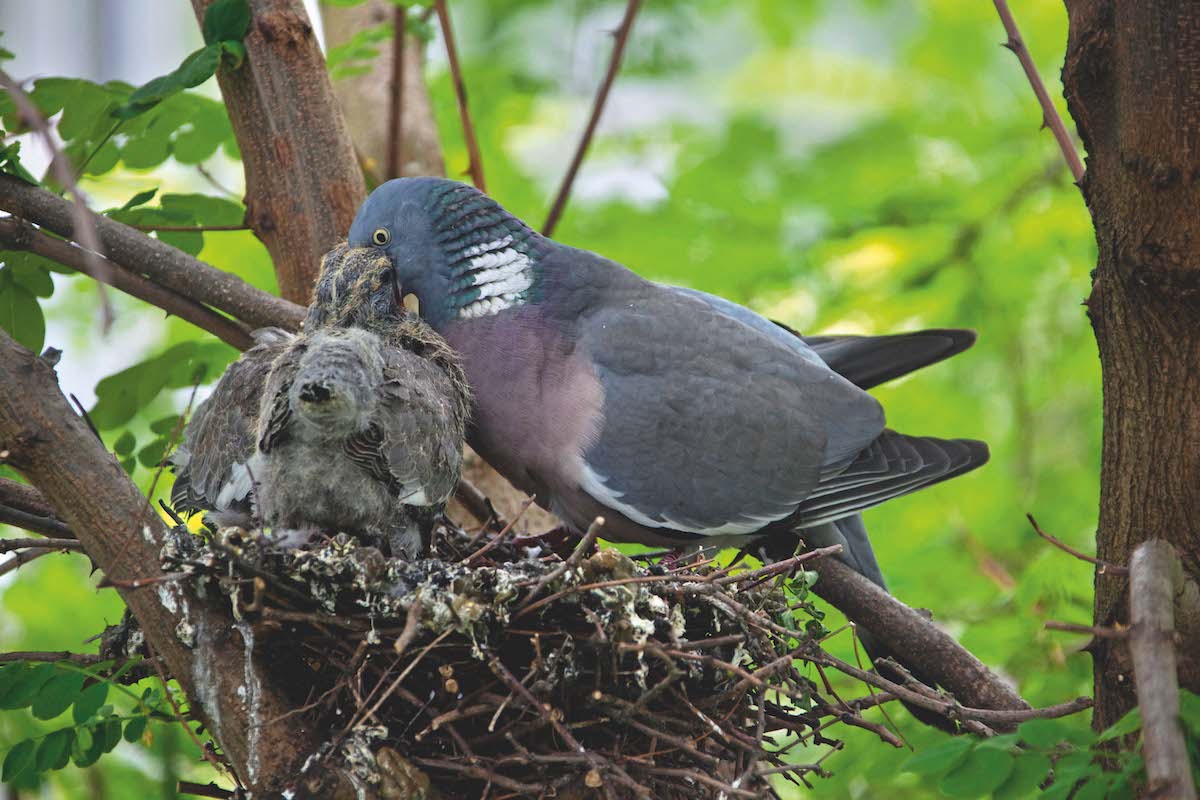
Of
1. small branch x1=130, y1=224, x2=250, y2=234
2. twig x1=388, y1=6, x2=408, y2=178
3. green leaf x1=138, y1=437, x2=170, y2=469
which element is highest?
twig x1=388, y1=6, x2=408, y2=178

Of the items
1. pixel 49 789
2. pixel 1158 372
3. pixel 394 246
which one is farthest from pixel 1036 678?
pixel 49 789

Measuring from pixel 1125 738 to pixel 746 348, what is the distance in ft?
5.45

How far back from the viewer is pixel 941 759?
2.34 metres

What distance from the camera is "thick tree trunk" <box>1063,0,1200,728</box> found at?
7.40 ft

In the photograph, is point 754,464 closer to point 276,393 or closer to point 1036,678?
point 1036,678

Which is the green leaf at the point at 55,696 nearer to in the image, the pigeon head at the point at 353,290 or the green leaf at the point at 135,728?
the green leaf at the point at 135,728

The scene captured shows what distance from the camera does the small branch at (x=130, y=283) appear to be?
3139 mm

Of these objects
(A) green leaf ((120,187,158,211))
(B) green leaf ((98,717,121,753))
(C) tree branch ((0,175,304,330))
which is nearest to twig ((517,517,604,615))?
(B) green leaf ((98,717,121,753))

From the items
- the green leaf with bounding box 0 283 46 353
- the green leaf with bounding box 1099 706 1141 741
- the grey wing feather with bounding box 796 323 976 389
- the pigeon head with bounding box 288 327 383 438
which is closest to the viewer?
the green leaf with bounding box 1099 706 1141 741

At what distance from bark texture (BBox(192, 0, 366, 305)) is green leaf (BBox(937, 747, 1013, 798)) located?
7.75 ft

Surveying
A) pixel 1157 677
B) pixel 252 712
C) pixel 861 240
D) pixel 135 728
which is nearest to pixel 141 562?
pixel 252 712

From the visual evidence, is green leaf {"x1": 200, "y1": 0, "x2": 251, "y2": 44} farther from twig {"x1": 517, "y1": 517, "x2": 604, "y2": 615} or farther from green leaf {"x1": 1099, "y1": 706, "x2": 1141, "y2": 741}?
green leaf {"x1": 1099, "y1": 706, "x2": 1141, "y2": 741}

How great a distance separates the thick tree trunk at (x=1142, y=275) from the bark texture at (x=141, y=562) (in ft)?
5.74

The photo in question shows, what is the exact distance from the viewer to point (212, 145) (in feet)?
12.5
